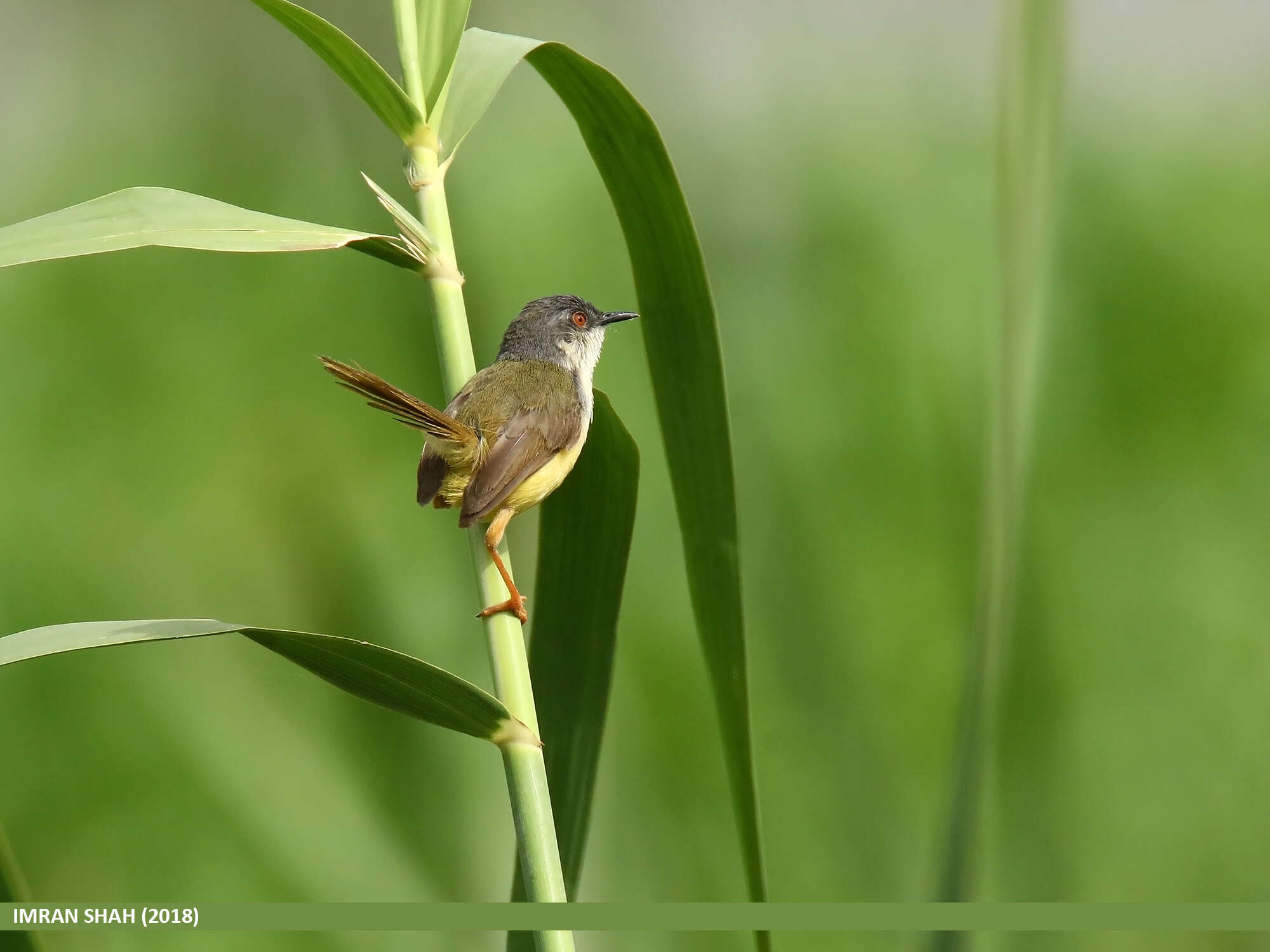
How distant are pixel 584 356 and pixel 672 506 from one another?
0.76ft

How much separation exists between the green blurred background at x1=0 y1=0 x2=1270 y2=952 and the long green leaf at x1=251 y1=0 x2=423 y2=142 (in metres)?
0.39

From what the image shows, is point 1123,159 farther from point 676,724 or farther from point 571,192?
point 676,724

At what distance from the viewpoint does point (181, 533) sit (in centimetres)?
115

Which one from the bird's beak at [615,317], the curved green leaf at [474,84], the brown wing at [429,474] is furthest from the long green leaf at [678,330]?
the bird's beak at [615,317]

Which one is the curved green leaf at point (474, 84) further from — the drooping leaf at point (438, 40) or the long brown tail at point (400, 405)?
the long brown tail at point (400, 405)

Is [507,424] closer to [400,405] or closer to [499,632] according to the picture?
[400,405]

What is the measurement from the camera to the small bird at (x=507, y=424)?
725mm

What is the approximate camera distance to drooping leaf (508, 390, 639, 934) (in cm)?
66

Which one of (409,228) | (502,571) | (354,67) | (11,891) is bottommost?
(11,891)

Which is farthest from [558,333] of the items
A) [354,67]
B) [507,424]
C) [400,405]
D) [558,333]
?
[354,67]

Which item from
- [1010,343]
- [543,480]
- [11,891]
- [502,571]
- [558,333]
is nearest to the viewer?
[1010,343]

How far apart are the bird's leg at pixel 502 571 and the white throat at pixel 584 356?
17cm

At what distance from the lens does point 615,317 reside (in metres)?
1.11

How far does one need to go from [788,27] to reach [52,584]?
46.4 inches
